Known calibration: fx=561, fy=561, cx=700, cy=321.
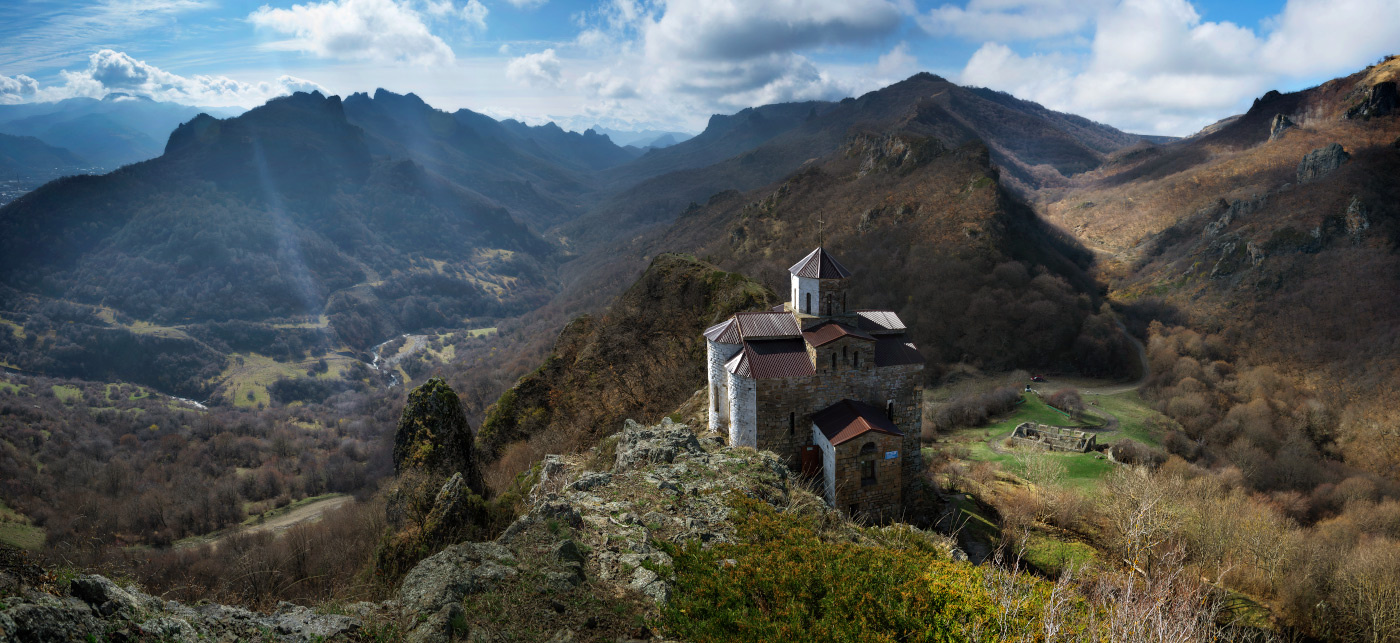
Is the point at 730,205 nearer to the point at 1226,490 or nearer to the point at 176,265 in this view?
the point at 1226,490

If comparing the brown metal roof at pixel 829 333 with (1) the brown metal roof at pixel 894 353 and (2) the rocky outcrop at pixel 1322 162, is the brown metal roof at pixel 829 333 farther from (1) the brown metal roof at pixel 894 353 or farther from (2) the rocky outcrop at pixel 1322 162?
(2) the rocky outcrop at pixel 1322 162

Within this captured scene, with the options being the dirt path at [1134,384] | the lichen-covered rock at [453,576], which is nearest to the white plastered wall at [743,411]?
the lichen-covered rock at [453,576]

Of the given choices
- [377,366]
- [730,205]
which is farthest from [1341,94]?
[377,366]

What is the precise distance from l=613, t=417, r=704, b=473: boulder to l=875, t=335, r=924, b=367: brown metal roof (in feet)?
28.9

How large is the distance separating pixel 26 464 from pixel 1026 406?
116 meters

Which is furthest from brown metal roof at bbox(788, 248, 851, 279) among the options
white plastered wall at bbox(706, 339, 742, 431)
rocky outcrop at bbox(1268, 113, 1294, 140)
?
rocky outcrop at bbox(1268, 113, 1294, 140)

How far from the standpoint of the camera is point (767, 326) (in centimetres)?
2412

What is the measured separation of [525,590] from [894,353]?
18526 mm

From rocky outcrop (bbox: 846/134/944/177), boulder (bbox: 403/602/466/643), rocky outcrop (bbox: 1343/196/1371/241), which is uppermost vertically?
rocky outcrop (bbox: 846/134/944/177)

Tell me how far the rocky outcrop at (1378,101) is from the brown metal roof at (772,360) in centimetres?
14787

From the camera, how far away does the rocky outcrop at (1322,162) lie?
282ft

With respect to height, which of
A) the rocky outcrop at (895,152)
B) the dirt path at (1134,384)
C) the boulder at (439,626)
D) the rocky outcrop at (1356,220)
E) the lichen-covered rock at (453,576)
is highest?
the rocky outcrop at (895,152)

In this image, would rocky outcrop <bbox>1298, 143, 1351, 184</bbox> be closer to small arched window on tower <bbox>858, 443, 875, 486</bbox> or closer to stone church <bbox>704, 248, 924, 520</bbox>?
stone church <bbox>704, 248, 924, 520</bbox>

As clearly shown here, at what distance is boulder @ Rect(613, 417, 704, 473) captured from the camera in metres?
19.5
